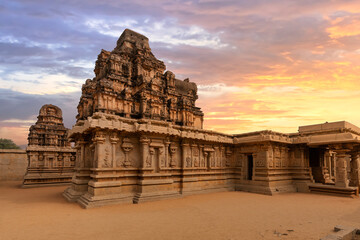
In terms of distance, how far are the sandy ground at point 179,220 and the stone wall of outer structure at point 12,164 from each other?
762 inches

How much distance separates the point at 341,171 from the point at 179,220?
12.0 metres

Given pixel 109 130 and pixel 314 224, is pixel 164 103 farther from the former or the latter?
pixel 314 224

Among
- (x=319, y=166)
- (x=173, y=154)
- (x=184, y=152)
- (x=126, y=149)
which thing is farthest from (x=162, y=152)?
(x=319, y=166)

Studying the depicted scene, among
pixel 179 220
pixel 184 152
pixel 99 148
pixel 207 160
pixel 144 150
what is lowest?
pixel 179 220

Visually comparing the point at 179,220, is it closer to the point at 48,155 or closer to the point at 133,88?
the point at 133,88

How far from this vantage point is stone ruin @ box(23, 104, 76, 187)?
20328 mm

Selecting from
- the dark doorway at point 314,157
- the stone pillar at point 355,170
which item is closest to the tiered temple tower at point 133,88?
the dark doorway at point 314,157

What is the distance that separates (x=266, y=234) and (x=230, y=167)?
10253 millimetres

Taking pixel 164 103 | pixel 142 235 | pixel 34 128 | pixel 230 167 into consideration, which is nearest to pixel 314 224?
pixel 142 235

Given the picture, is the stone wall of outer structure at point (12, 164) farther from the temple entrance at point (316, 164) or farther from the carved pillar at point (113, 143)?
the temple entrance at point (316, 164)

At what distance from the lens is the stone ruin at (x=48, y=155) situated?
66.7ft

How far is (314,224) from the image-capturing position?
736cm

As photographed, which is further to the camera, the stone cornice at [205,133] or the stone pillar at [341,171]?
the stone pillar at [341,171]

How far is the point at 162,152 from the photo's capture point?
12.5 m
